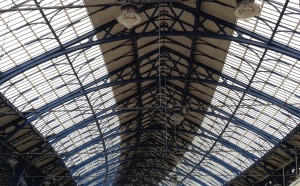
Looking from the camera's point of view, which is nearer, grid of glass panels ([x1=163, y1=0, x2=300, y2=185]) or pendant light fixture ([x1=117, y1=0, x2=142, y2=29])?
pendant light fixture ([x1=117, y1=0, x2=142, y2=29])

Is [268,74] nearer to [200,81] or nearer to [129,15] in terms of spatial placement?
[200,81]

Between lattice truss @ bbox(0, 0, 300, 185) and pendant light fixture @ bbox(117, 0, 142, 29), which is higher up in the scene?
lattice truss @ bbox(0, 0, 300, 185)

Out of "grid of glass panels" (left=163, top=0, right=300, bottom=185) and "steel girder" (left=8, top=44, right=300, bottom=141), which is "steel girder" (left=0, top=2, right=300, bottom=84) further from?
"steel girder" (left=8, top=44, right=300, bottom=141)

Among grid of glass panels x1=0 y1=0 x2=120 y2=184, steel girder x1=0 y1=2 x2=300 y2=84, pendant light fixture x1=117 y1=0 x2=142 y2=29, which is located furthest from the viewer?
steel girder x1=0 y1=2 x2=300 y2=84

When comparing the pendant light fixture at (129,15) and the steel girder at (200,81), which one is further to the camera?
the steel girder at (200,81)

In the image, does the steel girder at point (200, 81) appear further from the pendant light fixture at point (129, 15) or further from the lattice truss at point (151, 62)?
Result: the pendant light fixture at point (129, 15)

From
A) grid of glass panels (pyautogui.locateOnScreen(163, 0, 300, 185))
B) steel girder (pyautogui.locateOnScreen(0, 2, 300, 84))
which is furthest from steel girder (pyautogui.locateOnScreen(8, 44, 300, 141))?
steel girder (pyautogui.locateOnScreen(0, 2, 300, 84))

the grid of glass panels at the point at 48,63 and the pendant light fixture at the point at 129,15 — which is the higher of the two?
the grid of glass panels at the point at 48,63

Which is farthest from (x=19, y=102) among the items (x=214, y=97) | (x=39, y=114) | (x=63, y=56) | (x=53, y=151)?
(x=214, y=97)

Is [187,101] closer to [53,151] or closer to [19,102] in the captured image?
[53,151]

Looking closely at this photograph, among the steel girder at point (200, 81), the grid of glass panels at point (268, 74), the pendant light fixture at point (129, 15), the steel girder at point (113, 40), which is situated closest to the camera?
the pendant light fixture at point (129, 15)

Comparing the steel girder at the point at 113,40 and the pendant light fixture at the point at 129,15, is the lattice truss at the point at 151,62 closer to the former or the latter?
the steel girder at the point at 113,40

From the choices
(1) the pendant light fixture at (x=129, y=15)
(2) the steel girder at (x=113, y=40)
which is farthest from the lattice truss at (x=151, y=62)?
(1) the pendant light fixture at (x=129, y=15)

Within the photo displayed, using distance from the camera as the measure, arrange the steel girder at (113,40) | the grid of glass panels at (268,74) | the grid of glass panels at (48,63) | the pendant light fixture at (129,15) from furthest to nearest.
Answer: the steel girder at (113,40) → the grid of glass panels at (268,74) → the grid of glass panels at (48,63) → the pendant light fixture at (129,15)
